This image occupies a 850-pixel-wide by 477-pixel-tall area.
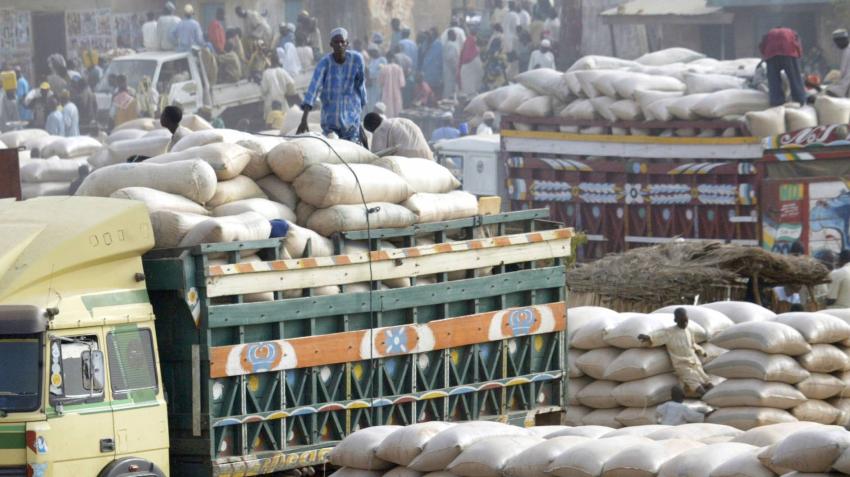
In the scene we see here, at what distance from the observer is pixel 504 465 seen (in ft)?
28.8

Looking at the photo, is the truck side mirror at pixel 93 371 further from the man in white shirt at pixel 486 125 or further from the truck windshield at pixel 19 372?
the man in white shirt at pixel 486 125

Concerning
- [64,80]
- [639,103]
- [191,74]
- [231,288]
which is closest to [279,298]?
[231,288]

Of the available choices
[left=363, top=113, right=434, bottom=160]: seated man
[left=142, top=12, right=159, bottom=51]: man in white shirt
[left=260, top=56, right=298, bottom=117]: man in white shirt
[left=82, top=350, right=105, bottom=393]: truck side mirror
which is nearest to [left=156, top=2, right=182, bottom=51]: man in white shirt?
[left=142, top=12, right=159, bottom=51]: man in white shirt

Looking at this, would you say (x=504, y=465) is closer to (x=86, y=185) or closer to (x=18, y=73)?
(x=86, y=185)

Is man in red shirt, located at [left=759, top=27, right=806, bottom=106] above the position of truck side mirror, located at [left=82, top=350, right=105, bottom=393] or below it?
above

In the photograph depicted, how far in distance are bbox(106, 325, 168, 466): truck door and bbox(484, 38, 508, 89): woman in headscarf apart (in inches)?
898

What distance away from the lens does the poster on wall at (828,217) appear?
699 inches

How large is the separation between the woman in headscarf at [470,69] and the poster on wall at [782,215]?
46.1 ft

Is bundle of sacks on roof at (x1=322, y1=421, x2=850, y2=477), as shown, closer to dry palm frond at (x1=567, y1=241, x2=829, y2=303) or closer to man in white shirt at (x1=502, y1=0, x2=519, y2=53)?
dry palm frond at (x1=567, y1=241, x2=829, y2=303)

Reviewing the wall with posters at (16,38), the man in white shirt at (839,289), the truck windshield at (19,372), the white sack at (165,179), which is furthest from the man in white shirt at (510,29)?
the truck windshield at (19,372)

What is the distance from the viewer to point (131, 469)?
880 centimetres

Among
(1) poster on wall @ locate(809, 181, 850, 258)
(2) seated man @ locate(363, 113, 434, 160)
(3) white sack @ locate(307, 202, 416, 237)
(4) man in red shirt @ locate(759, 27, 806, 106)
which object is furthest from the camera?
(4) man in red shirt @ locate(759, 27, 806, 106)

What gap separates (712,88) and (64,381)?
12.1 metres

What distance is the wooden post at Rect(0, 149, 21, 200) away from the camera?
528 inches
